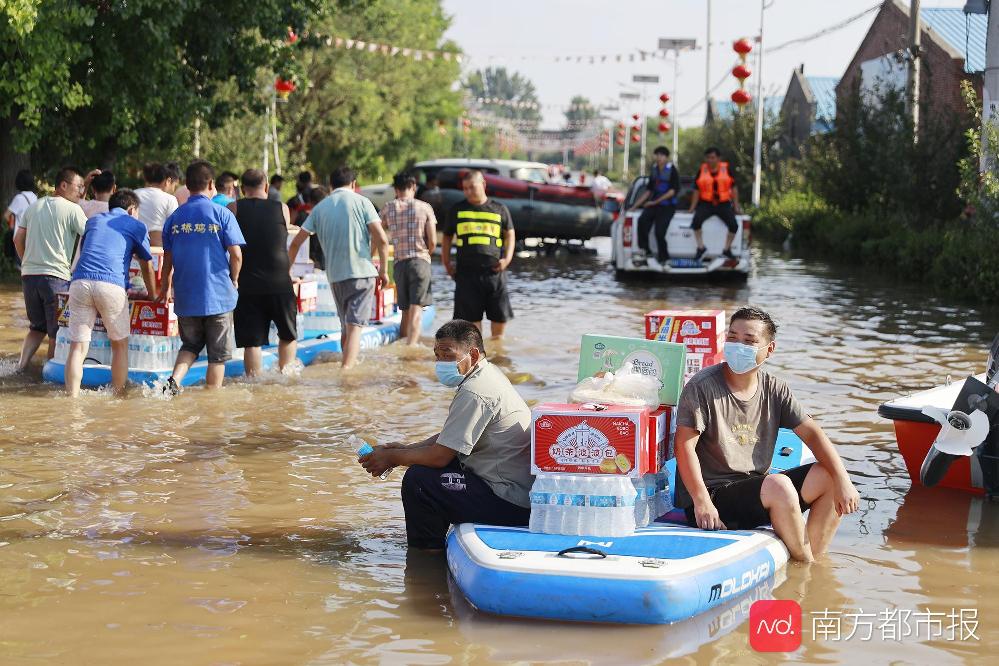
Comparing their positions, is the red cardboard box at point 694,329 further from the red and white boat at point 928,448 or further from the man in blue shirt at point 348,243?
the man in blue shirt at point 348,243

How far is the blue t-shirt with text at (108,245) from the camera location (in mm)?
10234

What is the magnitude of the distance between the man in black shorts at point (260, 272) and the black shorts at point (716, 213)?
9319 millimetres

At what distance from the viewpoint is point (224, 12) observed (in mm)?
20844

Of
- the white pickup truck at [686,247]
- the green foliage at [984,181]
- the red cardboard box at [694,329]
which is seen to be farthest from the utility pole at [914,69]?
the red cardboard box at [694,329]

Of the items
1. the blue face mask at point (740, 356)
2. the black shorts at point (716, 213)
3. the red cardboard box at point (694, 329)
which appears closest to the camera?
the blue face mask at point (740, 356)

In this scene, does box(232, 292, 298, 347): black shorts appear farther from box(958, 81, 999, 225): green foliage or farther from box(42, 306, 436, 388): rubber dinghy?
box(958, 81, 999, 225): green foliage

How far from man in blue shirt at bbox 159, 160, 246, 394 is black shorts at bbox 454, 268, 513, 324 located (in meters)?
2.83

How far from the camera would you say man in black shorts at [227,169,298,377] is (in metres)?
11.0

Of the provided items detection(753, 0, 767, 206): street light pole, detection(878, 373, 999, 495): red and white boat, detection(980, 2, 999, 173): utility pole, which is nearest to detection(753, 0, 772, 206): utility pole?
detection(753, 0, 767, 206): street light pole

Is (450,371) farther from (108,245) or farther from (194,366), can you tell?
(194,366)

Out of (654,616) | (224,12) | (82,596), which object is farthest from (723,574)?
(224,12)

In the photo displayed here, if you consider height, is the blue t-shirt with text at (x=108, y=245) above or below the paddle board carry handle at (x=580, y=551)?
above

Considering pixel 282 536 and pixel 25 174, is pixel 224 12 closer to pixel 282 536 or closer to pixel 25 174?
pixel 25 174

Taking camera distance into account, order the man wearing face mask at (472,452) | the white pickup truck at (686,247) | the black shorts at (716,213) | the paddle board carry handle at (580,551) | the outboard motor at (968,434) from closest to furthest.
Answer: the paddle board carry handle at (580,551) → the man wearing face mask at (472,452) → the outboard motor at (968,434) → the black shorts at (716,213) → the white pickup truck at (686,247)
